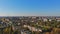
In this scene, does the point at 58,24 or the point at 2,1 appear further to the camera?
the point at 2,1

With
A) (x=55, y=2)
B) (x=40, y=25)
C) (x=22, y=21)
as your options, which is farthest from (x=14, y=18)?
(x=55, y=2)

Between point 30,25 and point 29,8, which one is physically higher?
point 29,8

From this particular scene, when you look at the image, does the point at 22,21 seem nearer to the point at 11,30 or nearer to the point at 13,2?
the point at 11,30

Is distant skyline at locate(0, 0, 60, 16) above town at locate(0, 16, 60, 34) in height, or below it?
above

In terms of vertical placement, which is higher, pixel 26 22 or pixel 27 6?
Result: pixel 27 6

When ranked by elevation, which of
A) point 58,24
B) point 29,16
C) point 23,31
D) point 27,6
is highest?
point 27,6
